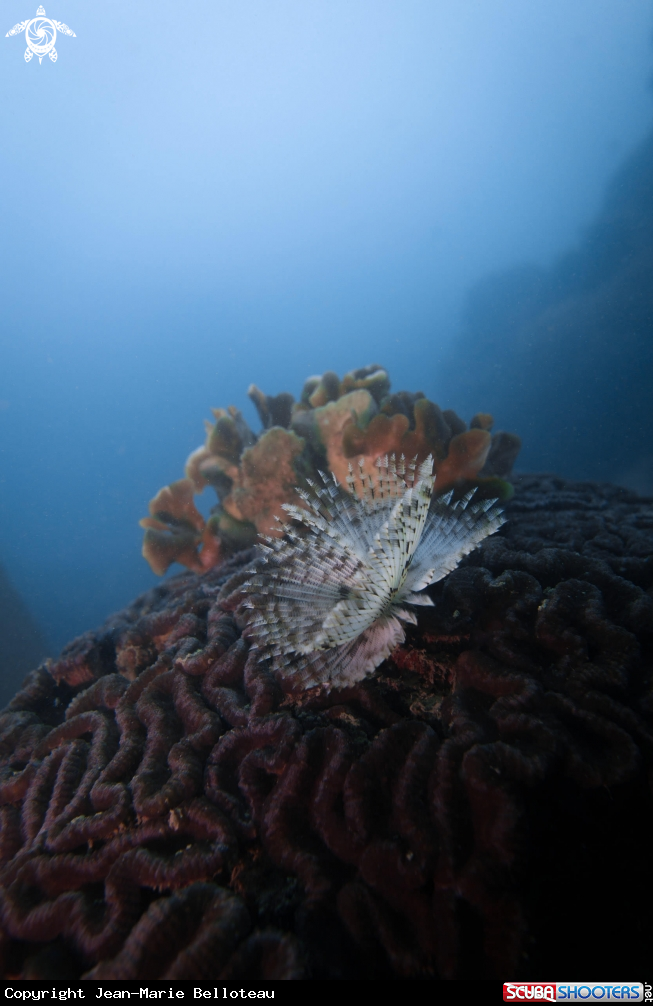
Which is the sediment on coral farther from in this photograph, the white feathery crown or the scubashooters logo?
the scubashooters logo

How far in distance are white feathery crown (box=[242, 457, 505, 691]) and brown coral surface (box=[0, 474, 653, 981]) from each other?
1.43ft

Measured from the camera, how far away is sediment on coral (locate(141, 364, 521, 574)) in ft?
15.4

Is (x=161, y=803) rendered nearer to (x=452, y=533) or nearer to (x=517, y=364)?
(x=452, y=533)

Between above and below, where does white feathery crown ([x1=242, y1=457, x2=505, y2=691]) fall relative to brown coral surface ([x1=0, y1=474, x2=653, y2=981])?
above

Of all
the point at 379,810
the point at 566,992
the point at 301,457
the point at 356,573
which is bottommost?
the point at 566,992

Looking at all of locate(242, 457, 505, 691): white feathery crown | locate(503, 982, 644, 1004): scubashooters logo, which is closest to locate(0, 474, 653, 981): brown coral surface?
locate(503, 982, 644, 1004): scubashooters logo

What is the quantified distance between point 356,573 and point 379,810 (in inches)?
45.4

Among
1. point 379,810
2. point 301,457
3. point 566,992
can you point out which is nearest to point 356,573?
point 379,810

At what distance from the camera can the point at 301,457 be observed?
524 centimetres

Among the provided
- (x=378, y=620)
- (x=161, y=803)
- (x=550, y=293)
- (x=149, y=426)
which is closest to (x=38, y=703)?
(x=161, y=803)

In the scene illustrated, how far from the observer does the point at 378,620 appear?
2172 millimetres

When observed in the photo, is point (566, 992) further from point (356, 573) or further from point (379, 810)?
point (356, 573)

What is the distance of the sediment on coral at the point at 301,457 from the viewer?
4.71 m

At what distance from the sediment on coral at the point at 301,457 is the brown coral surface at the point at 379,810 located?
1918 mm
